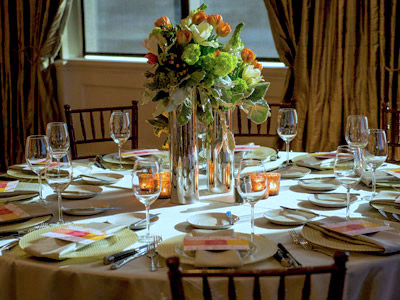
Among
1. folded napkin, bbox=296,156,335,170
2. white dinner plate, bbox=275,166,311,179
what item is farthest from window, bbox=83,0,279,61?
white dinner plate, bbox=275,166,311,179

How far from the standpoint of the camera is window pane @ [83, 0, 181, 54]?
15.0 ft

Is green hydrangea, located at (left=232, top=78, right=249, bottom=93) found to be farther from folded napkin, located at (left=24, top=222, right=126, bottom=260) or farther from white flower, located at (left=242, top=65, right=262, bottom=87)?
folded napkin, located at (left=24, top=222, right=126, bottom=260)

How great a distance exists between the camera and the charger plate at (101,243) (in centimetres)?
130

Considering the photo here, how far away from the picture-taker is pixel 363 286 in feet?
4.08

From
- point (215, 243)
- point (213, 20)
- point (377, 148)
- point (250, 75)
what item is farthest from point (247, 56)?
point (215, 243)

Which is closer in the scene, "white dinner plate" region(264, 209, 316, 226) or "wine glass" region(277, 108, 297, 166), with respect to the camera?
"white dinner plate" region(264, 209, 316, 226)

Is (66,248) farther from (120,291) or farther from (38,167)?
(38,167)

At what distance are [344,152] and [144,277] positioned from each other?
0.64 m

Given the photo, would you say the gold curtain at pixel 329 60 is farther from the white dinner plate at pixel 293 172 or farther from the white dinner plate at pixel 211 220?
the white dinner plate at pixel 211 220

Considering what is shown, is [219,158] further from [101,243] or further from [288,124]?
[101,243]

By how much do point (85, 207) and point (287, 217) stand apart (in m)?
0.59

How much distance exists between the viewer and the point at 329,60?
3.50 meters

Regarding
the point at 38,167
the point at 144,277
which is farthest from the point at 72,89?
the point at 144,277

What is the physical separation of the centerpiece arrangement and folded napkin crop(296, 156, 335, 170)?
1.28 ft
